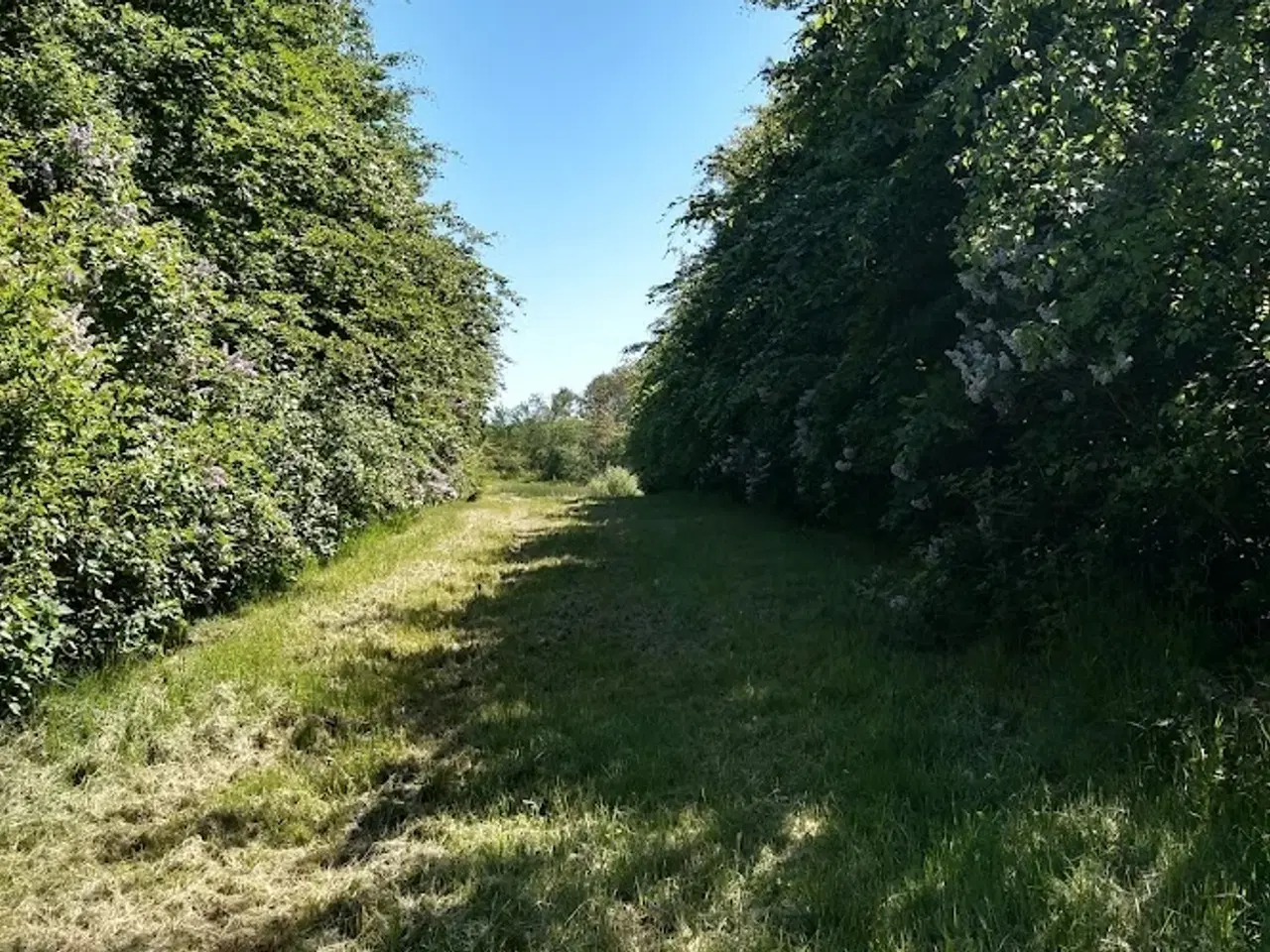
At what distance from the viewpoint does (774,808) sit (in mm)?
3223

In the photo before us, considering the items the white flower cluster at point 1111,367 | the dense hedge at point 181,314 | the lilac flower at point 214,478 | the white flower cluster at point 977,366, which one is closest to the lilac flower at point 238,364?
the dense hedge at point 181,314

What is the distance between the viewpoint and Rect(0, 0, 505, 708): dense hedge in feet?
13.8

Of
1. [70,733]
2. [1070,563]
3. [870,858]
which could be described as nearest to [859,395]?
[1070,563]

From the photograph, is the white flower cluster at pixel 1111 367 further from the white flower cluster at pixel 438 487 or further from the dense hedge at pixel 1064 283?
the white flower cluster at pixel 438 487

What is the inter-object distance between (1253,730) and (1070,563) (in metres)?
1.69

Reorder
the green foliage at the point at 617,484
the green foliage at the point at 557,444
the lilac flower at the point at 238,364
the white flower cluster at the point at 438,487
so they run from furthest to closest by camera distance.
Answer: the green foliage at the point at 557,444
the green foliage at the point at 617,484
the white flower cluster at the point at 438,487
the lilac flower at the point at 238,364

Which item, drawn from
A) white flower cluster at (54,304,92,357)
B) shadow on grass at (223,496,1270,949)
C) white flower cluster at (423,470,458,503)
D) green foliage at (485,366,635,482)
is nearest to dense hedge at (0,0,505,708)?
white flower cluster at (54,304,92,357)

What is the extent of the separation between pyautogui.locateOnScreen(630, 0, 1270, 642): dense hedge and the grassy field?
61cm

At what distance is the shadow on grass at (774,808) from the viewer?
2447mm

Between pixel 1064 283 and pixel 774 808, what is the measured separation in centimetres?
274

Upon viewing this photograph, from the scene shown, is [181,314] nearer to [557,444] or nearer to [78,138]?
[78,138]

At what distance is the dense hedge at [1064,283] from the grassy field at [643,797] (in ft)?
2.02

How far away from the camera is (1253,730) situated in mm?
3094

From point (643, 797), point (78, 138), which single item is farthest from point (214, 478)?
point (643, 797)
